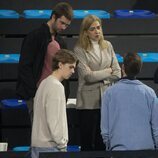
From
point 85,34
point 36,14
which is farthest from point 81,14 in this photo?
point 85,34

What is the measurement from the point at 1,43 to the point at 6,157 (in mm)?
2602

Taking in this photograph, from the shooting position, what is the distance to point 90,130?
6398mm

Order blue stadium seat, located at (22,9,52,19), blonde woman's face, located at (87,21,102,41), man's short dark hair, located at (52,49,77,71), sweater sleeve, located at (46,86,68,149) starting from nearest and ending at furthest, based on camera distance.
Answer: sweater sleeve, located at (46,86,68,149)
man's short dark hair, located at (52,49,77,71)
blonde woman's face, located at (87,21,102,41)
blue stadium seat, located at (22,9,52,19)

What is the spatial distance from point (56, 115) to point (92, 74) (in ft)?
4.00

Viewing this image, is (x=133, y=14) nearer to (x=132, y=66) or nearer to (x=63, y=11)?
(x=63, y=11)

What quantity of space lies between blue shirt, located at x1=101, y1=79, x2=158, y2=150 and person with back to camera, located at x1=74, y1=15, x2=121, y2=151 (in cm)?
104

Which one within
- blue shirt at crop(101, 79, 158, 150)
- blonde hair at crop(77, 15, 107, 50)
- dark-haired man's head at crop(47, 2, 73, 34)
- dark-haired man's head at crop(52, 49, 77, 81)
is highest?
dark-haired man's head at crop(47, 2, 73, 34)

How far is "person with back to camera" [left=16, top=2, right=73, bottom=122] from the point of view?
19.7 ft

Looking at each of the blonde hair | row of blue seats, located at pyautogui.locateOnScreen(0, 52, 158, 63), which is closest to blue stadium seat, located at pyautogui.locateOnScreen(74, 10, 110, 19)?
row of blue seats, located at pyautogui.locateOnScreen(0, 52, 158, 63)

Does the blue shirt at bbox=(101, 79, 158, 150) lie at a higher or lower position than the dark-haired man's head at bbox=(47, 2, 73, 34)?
lower

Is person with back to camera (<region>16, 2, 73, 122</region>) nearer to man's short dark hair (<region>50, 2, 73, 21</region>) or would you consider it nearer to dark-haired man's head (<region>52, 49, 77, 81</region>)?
man's short dark hair (<region>50, 2, 73, 21</region>)

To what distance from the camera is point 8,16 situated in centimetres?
802

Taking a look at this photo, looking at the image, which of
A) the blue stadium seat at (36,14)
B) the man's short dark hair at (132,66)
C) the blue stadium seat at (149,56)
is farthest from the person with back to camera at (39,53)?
the blue stadium seat at (36,14)

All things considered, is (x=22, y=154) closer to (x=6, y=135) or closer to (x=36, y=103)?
(x=36, y=103)
